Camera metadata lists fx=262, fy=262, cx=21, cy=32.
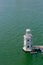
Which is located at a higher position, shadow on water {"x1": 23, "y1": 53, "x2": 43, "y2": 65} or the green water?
the green water

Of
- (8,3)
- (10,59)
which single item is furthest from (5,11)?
(10,59)

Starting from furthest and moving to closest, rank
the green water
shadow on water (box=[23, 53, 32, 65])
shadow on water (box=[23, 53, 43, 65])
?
1. the green water
2. shadow on water (box=[23, 53, 32, 65])
3. shadow on water (box=[23, 53, 43, 65])

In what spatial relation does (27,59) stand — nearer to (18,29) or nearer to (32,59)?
(32,59)

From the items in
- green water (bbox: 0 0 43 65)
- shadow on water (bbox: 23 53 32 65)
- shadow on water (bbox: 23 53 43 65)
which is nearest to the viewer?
shadow on water (bbox: 23 53 43 65)

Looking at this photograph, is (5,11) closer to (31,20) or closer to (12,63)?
(31,20)

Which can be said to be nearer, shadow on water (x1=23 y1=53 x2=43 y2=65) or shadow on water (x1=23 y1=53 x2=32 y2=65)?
shadow on water (x1=23 y1=53 x2=43 y2=65)

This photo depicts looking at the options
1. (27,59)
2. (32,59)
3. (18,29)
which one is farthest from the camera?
(18,29)

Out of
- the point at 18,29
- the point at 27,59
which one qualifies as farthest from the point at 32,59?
the point at 18,29

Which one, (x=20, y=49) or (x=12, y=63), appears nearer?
(x=12, y=63)
